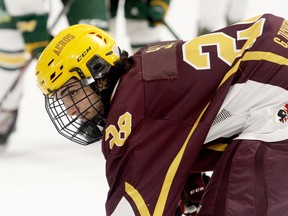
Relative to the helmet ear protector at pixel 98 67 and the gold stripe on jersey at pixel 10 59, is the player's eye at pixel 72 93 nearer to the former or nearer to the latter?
the helmet ear protector at pixel 98 67

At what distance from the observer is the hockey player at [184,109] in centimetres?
109

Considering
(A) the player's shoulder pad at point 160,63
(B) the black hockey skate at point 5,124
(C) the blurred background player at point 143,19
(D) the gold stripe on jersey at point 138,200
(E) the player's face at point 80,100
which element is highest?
(A) the player's shoulder pad at point 160,63

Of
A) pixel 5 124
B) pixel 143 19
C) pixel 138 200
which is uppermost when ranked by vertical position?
pixel 138 200

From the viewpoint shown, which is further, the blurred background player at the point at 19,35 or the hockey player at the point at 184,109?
the blurred background player at the point at 19,35

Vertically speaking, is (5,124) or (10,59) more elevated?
(10,59)

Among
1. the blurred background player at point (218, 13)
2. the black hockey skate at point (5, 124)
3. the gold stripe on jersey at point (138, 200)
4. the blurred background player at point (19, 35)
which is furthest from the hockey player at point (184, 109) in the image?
the blurred background player at point (218, 13)

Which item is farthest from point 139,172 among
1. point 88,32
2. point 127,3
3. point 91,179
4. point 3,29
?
point 127,3

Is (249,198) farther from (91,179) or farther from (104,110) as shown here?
(91,179)

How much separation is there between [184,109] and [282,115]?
0.60 ft

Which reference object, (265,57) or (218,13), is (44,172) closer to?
(265,57)

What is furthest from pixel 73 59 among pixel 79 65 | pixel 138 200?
pixel 138 200

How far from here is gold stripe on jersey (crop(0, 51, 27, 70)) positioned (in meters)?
2.08

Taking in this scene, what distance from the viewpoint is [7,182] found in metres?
1.79

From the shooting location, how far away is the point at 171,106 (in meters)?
1.12
